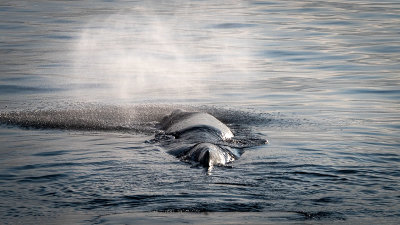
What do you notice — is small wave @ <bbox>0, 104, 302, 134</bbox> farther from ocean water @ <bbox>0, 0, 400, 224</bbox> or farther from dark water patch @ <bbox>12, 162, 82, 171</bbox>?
dark water patch @ <bbox>12, 162, 82, 171</bbox>

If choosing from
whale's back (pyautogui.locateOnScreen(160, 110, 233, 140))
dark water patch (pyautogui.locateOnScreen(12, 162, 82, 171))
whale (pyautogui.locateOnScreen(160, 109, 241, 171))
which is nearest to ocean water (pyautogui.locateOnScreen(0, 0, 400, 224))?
dark water patch (pyautogui.locateOnScreen(12, 162, 82, 171))

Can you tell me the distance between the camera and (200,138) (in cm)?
1042

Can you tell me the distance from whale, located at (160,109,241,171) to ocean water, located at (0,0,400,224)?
0.66 ft

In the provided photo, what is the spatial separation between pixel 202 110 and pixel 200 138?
3.43 meters

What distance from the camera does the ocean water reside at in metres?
7.32

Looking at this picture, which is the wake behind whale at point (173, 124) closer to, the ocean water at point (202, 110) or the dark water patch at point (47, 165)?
the ocean water at point (202, 110)

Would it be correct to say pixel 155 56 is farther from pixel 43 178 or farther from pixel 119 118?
pixel 43 178

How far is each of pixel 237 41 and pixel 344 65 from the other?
24.6ft

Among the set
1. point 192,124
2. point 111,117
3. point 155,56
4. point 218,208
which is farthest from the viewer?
point 155,56

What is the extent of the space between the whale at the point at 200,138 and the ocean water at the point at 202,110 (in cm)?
20

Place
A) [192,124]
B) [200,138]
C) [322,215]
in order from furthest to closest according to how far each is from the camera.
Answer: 1. [192,124]
2. [200,138]
3. [322,215]

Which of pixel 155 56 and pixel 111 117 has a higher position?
pixel 155 56

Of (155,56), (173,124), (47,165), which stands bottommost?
(47,165)

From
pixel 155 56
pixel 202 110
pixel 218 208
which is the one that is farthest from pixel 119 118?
pixel 155 56
